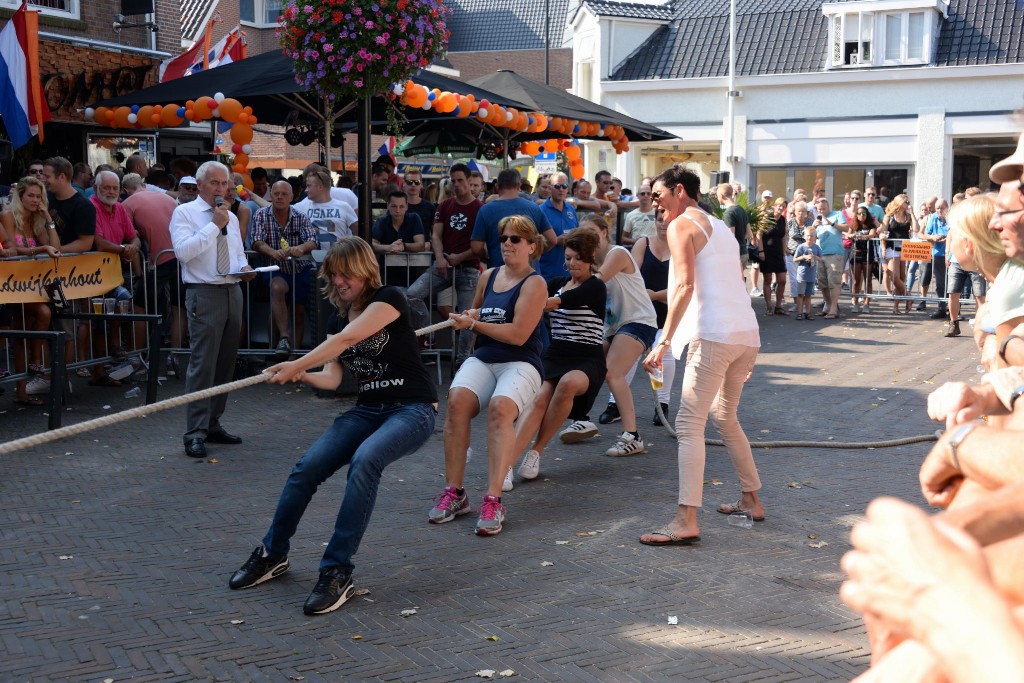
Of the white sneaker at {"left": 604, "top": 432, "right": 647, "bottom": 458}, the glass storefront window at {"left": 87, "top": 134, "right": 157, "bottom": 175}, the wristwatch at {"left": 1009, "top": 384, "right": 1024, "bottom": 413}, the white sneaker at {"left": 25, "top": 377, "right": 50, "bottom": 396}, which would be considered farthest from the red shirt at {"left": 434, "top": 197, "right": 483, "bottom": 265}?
the wristwatch at {"left": 1009, "top": 384, "right": 1024, "bottom": 413}

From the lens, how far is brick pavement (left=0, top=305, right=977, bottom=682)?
178 inches

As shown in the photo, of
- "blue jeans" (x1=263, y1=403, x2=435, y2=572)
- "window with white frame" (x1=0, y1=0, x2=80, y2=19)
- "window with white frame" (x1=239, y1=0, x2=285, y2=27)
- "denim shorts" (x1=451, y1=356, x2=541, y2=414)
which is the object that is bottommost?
"blue jeans" (x1=263, y1=403, x2=435, y2=572)

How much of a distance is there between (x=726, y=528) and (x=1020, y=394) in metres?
3.60

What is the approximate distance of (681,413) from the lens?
6.11 meters

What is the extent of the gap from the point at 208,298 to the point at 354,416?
298cm

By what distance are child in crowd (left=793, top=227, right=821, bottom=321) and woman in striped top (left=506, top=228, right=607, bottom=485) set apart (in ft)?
34.2

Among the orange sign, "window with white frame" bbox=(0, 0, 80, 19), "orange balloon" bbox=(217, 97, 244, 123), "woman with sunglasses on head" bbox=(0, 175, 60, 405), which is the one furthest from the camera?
the orange sign

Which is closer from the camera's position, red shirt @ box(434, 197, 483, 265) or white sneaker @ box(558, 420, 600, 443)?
white sneaker @ box(558, 420, 600, 443)

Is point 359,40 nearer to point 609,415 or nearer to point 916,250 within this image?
point 609,415

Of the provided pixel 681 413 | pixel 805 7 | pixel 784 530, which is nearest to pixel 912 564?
pixel 681 413

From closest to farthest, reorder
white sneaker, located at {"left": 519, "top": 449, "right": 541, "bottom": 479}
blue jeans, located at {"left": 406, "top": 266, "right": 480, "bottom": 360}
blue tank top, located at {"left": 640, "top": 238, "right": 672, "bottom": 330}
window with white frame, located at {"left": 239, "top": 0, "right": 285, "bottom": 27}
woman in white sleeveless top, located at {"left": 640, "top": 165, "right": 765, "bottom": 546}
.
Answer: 1. woman in white sleeveless top, located at {"left": 640, "top": 165, "right": 765, "bottom": 546}
2. white sneaker, located at {"left": 519, "top": 449, "right": 541, "bottom": 479}
3. blue tank top, located at {"left": 640, "top": 238, "right": 672, "bottom": 330}
4. blue jeans, located at {"left": 406, "top": 266, "right": 480, "bottom": 360}
5. window with white frame, located at {"left": 239, "top": 0, "right": 285, "bottom": 27}

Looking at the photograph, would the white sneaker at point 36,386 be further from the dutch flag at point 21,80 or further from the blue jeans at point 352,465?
the blue jeans at point 352,465

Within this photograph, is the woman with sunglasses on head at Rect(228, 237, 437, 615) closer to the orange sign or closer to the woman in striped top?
the woman in striped top

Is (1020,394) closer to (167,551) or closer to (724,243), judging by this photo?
(724,243)
